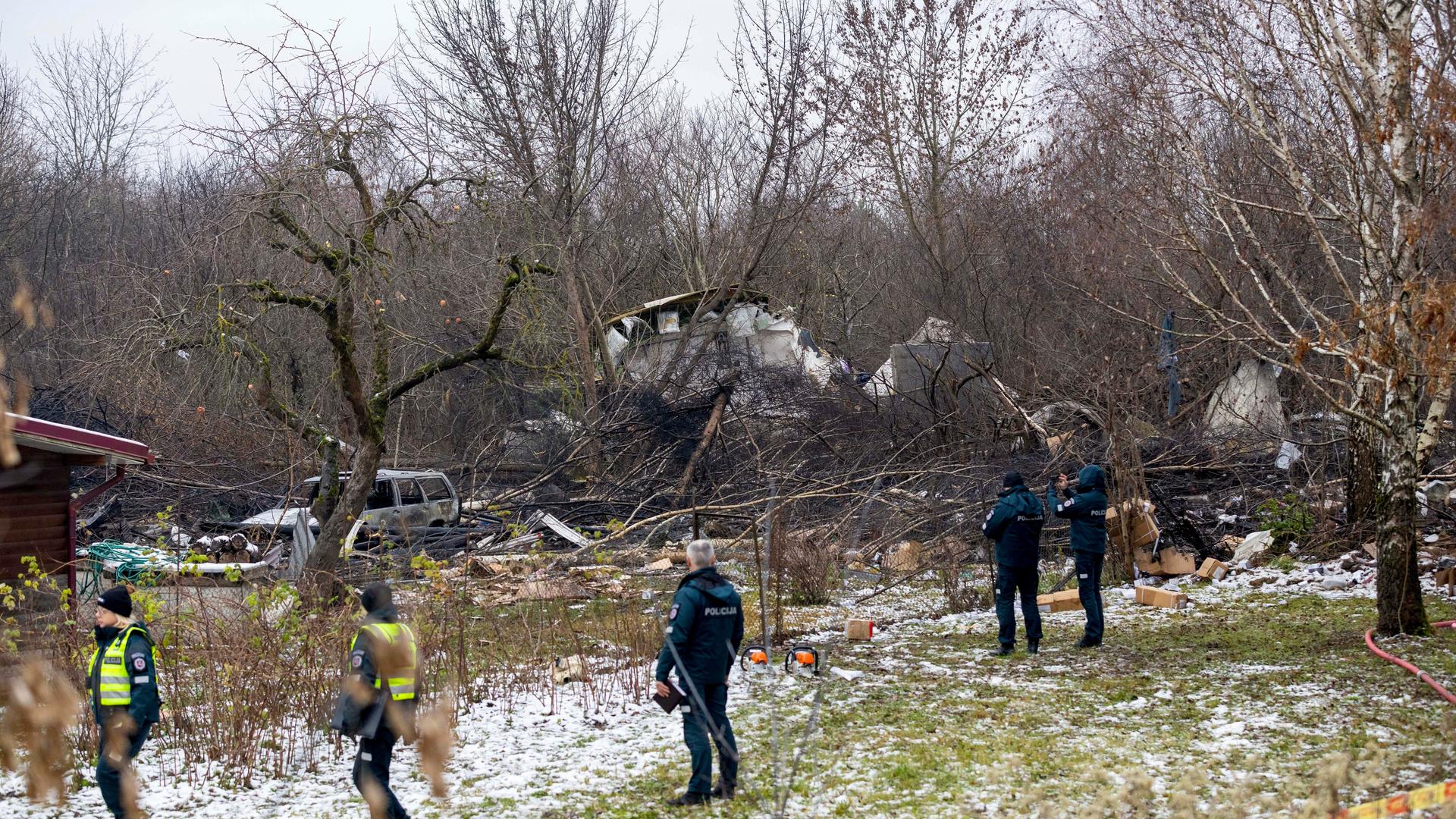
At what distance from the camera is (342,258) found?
12758 millimetres

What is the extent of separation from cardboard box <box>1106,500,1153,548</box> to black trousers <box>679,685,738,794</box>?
9.46m

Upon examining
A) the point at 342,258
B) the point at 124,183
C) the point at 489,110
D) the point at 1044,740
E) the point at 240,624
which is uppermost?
the point at 124,183

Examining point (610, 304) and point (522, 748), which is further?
point (610, 304)

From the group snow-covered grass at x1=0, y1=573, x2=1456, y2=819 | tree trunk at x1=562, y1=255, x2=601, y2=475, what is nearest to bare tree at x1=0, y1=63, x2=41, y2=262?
tree trunk at x1=562, y1=255, x2=601, y2=475

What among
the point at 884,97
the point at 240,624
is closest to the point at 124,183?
the point at 884,97

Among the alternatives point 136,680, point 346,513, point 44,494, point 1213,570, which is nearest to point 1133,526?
point 1213,570

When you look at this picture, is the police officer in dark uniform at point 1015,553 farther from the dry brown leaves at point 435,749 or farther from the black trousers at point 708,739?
the dry brown leaves at point 435,749

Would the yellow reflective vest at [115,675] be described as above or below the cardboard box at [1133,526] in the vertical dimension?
above

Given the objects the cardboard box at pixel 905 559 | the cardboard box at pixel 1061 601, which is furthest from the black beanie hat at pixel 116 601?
the cardboard box at pixel 905 559

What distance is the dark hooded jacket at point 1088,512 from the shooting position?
10.7m

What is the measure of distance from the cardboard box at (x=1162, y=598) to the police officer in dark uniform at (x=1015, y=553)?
3.01 metres

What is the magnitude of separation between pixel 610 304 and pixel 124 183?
2058 cm

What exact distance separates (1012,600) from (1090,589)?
2.40 feet

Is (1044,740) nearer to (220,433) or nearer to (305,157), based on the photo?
(305,157)
